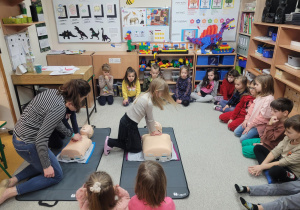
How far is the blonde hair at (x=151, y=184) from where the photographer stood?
1315 mm

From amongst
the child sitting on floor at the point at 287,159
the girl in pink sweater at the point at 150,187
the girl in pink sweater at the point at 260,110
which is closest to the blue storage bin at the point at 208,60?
the girl in pink sweater at the point at 260,110

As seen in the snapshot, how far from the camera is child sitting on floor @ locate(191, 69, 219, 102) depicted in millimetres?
4039

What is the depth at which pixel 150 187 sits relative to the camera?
51.9 inches

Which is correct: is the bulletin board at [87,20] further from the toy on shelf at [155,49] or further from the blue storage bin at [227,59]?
the blue storage bin at [227,59]

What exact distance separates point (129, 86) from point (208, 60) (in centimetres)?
153

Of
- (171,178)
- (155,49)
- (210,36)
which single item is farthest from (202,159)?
(210,36)

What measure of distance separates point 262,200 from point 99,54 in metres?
3.25

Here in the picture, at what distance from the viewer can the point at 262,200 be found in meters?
1.94

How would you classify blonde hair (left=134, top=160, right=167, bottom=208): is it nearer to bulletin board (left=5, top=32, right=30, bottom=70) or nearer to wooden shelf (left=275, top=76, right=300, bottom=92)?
wooden shelf (left=275, top=76, right=300, bottom=92)

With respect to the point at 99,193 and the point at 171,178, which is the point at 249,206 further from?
the point at 99,193

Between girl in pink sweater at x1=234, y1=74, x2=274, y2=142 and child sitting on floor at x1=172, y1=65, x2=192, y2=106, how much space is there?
4.11 ft

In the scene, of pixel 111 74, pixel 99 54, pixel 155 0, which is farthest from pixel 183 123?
pixel 155 0

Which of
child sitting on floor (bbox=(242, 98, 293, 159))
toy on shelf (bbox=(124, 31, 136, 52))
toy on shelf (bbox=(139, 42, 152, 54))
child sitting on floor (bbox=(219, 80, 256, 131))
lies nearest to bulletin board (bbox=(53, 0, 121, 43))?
toy on shelf (bbox=(124, 31, 136, 52))

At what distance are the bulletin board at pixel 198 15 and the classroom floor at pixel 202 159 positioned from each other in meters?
1.47
